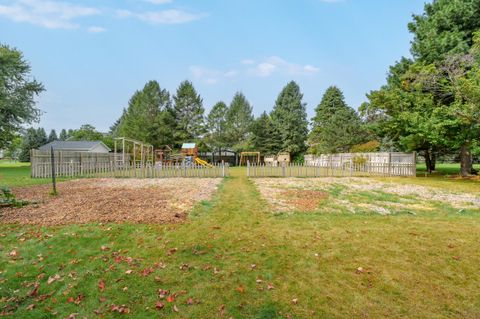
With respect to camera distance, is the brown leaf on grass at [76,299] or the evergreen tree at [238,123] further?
the evergreen tree at [238,123]

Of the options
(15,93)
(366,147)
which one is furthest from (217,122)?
(15,93)

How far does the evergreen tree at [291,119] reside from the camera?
39.2 metres

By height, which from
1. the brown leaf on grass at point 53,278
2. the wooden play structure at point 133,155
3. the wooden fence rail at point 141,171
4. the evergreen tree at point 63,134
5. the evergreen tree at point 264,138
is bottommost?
the brown leaf on grass at point 53,278

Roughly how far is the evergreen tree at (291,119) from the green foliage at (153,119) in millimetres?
16216

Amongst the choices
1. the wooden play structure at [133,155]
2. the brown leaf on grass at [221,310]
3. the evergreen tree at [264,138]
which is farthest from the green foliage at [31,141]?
the brown leaf on grass at [221,310]

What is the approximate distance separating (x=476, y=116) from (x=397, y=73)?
7860 mm

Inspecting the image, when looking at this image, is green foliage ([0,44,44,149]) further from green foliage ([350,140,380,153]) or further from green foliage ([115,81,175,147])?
green foliage ([350,140,380,153])

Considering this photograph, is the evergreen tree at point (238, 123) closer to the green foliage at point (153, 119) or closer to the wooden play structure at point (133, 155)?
the green foliage at point (153, 119)

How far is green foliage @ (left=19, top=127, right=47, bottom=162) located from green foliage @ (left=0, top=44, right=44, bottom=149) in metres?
32.2

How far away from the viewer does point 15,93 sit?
27.8 m

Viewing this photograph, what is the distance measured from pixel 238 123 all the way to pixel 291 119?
8194 mm

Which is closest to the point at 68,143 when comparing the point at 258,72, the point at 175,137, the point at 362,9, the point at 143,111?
the point at 143,111

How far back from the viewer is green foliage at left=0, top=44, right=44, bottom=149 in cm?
2528

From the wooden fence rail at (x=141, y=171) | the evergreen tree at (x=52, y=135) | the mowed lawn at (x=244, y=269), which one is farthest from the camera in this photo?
the evergreen tree at (x=52, y=135)
